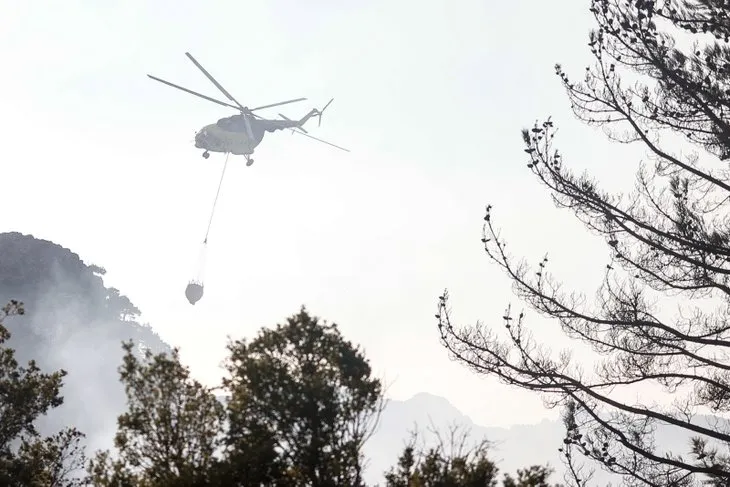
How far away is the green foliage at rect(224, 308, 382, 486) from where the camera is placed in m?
13.5

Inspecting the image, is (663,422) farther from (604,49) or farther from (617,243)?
(604,49)

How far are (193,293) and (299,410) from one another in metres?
97.3

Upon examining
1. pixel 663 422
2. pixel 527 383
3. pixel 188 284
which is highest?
pixel 188 284

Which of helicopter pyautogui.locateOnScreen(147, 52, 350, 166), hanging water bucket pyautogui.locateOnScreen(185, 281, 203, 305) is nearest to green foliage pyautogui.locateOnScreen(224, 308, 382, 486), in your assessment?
helicopter pyautogui.locateOnScreen(147, 52, 350, 166)

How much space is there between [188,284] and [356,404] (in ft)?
324

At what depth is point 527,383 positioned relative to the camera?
47.4 ft

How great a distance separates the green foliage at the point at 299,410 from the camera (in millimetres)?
13461

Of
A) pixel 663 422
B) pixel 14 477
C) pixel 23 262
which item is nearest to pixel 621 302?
pixel 663 422

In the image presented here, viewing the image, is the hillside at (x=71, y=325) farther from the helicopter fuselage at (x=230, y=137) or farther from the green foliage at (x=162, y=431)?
the green foliage at (x=162, y=431)

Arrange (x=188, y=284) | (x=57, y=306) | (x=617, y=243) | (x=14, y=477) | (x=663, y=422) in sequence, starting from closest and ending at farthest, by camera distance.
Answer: (x=663, y=422) → (x=617, y=243) → (x=14, y=477) → (x=188, y=284) → (x=57, y=306)

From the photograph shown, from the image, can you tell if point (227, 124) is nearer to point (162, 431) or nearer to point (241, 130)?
point (241, 130)

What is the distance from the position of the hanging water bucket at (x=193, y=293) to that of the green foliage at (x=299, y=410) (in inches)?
3761

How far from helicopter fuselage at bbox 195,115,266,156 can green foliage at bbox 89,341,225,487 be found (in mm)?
64028

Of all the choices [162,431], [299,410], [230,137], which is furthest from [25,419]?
[230,137]
